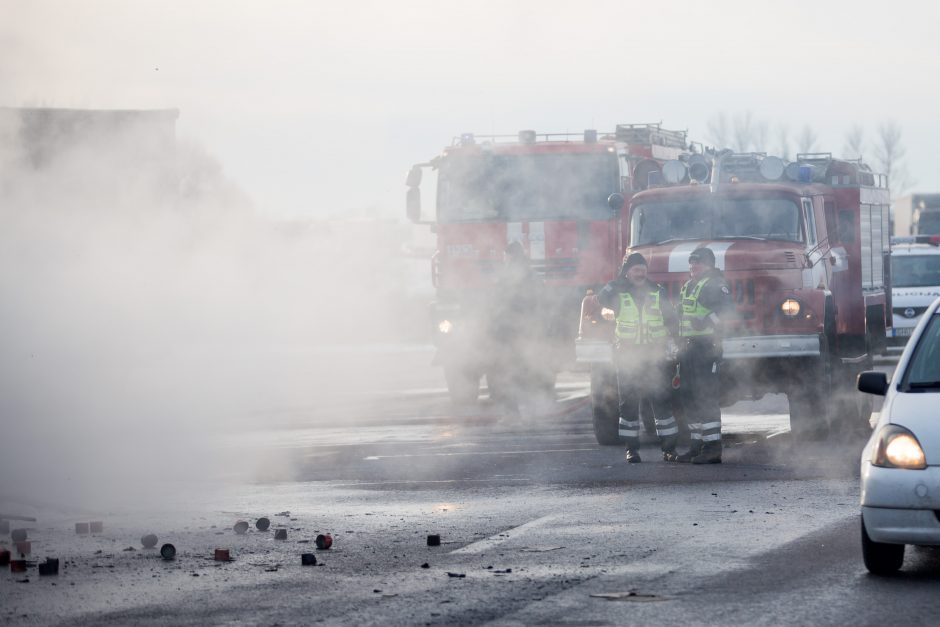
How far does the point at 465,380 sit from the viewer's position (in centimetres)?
2147

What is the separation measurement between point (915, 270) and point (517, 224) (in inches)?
417

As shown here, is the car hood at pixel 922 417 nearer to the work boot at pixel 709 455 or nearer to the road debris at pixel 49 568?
the road debris at pixel 49 568

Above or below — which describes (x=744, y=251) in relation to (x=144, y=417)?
above

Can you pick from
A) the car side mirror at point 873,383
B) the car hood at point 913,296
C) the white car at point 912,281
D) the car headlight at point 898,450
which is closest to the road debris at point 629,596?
the car headlight at point 898,450

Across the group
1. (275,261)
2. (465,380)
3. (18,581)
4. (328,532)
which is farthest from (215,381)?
(18,581)

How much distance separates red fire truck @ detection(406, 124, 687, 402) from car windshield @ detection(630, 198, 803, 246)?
4664 mm

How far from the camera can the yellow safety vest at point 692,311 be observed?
13664 millimetres

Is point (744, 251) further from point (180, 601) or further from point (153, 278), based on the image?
point (180, 601)

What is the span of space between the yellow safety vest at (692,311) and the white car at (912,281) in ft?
46.5

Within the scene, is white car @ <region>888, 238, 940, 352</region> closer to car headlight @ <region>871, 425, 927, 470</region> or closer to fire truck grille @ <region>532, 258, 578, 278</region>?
fire truck grille @ <region>532, 258, 578, 278</region>

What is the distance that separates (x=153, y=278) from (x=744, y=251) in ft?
20.4

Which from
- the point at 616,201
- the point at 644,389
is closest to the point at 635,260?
the point at 644,389

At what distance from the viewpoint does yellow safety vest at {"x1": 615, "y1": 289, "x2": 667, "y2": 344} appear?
13.9 meters

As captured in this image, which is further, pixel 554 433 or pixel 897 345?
pixel 897 345
